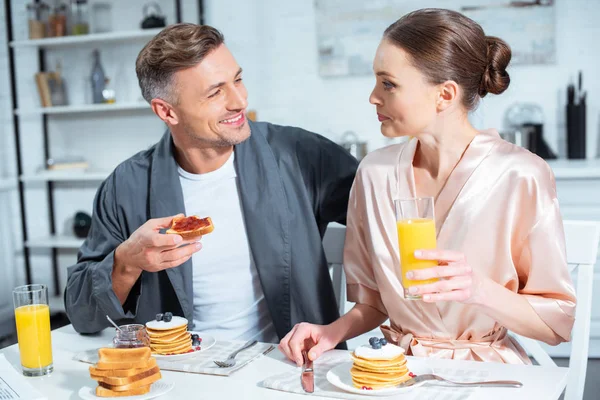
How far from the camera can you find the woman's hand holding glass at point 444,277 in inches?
54.0

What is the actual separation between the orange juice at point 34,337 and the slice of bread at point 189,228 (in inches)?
13.6

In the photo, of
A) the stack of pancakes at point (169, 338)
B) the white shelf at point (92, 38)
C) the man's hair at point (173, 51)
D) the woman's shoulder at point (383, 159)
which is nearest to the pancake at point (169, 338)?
the stack of pancakes at point (169, 338)

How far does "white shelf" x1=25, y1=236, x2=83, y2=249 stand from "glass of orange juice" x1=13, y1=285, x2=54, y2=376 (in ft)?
10.8

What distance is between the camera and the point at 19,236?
203 inches

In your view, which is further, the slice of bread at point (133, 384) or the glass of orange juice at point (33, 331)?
the glass of orange juice at point (33, 331)

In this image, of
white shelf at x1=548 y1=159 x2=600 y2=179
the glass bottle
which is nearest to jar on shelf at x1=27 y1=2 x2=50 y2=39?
the glass bottle

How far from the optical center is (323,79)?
4.79m

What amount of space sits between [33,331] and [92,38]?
349 cm

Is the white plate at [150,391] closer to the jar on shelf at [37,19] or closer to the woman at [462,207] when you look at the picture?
the woman at [462,207]

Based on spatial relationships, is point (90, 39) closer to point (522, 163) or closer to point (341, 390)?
point (522, 163)

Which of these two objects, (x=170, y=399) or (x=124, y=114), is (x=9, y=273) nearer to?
(x=124, y=114)

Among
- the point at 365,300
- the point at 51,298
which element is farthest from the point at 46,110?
the point at 365,300

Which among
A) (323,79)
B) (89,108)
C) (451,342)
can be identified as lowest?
(451,342)

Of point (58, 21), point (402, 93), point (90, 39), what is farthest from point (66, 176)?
point (402, 93)
